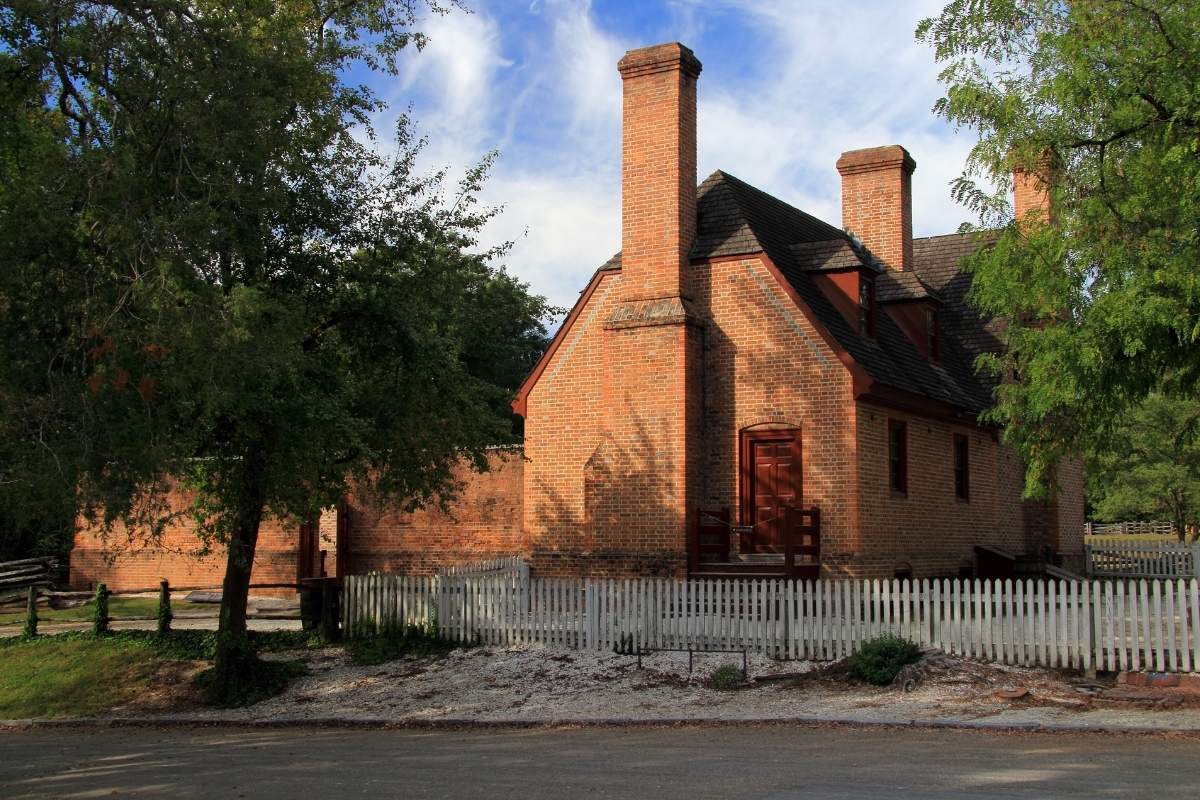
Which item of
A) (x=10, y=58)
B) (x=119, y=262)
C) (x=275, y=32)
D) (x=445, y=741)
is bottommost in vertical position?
(x=445, y=741)

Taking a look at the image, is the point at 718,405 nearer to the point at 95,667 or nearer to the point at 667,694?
the point at 667,694

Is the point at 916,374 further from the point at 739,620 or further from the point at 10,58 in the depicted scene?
the point at 10,58

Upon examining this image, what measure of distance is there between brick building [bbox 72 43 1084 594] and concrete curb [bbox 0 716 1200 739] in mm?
4958

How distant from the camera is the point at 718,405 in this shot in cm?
1962

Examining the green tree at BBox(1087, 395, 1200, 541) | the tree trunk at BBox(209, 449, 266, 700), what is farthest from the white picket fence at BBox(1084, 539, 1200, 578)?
the tree trunk at BBox(209, 449, 266, 700)

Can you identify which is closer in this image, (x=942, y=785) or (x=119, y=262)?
(x=942, y=785)

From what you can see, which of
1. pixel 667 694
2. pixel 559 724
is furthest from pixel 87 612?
pixel 667 694

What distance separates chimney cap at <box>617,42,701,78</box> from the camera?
19.8 metres

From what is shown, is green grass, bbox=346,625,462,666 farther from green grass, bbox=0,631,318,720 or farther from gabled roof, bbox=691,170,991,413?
gabled roof, bbox=691,170,991,413

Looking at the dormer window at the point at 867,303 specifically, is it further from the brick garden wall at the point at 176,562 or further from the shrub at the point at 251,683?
the brick garden wall at the point at 176,562

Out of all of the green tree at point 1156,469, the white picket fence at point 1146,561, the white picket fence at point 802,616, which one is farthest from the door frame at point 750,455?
the green tree at point 1156,469

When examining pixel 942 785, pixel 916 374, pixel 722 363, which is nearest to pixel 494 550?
pixel 722 363

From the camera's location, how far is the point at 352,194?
16125 mm

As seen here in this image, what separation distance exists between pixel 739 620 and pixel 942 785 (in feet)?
24.6
